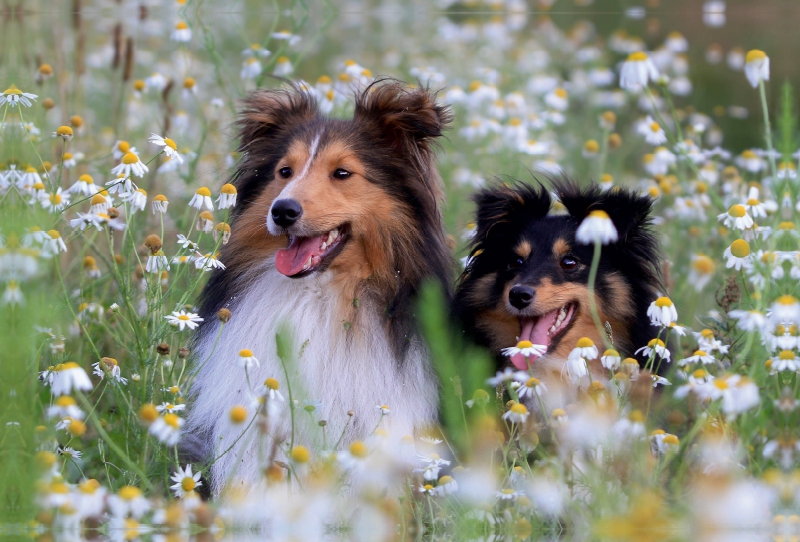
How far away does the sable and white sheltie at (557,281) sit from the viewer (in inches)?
169

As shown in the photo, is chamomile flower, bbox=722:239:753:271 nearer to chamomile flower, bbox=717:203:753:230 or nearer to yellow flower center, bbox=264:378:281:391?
chamomile flower, bbox=717:203:753:230

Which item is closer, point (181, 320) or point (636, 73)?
point (181, 320)

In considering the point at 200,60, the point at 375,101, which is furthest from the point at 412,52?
the point at 375,101

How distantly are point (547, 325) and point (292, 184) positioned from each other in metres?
1.42

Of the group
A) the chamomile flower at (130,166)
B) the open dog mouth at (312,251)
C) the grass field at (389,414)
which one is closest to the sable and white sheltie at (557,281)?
the grass field at (389,414)

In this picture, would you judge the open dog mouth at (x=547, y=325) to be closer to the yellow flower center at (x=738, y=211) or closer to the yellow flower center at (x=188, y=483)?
the yellow flower center at (x=738, y=211)

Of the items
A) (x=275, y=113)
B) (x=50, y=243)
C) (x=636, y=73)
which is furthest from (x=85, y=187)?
(x=636, y=73)

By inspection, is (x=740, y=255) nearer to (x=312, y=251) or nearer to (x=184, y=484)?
(x=312, y=251)

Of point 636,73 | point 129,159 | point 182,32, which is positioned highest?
point 182,32

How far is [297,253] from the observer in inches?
166

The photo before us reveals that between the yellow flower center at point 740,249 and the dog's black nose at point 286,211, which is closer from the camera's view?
the yellow flower center at point 740,249

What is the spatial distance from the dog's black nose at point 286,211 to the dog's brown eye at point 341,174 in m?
0.35

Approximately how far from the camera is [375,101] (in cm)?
448

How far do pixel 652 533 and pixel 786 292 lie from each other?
1968mm
